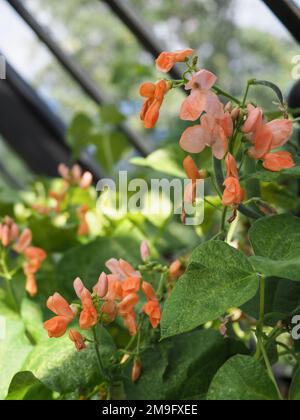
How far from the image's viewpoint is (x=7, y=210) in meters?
1.19

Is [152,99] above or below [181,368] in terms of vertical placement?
above

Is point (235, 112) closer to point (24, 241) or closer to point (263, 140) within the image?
point (263, 140)

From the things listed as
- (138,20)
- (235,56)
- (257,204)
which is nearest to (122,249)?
(257,204)

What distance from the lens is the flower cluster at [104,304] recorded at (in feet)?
1.92

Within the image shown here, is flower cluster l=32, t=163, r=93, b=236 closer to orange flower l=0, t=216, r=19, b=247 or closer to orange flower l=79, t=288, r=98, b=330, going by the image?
orange flower l=0, t=216, r=19, b=247

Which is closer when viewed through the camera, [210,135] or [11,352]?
[210,135]

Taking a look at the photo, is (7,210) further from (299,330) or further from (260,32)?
(260,32)

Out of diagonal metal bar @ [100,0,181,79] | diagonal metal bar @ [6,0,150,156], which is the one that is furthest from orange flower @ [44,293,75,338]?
diagonal metal bar @ [6,0,150,156]

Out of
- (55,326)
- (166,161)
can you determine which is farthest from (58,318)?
(166,161)

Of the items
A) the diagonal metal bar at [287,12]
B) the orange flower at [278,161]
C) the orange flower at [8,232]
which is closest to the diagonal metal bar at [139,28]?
the diagonal metal bar at [287,12]

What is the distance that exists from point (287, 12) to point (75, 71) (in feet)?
2.64

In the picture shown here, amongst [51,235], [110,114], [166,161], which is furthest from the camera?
[110,114]

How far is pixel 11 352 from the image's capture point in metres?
0.72

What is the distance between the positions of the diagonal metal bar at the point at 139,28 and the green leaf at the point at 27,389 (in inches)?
32.2
